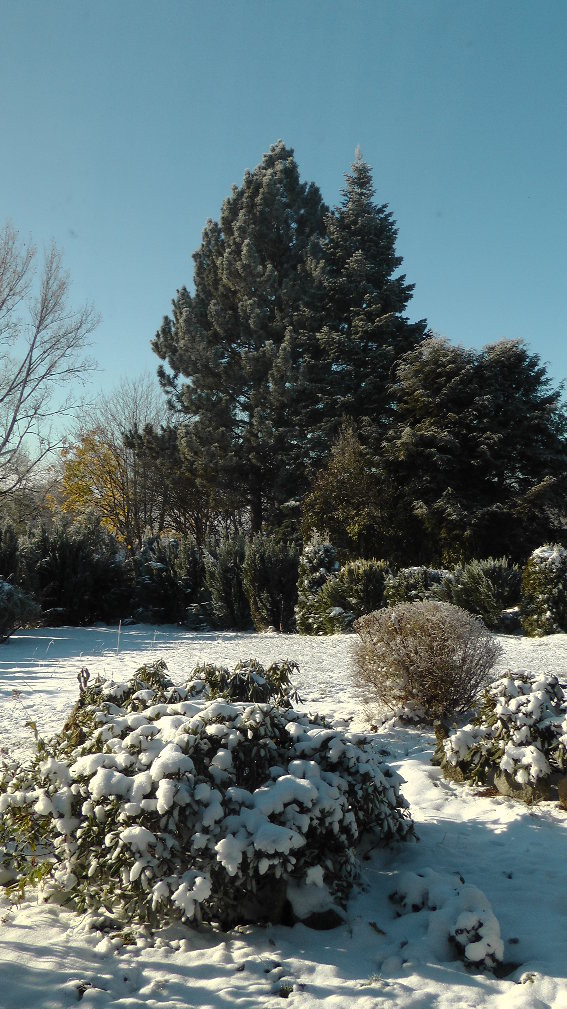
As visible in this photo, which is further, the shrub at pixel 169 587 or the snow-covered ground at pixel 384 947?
the shrub at pixel 169 587

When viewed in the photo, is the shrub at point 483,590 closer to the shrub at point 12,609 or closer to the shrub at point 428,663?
the shrub at point 428,663

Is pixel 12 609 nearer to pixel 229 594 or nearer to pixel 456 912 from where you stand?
pixel 229 594

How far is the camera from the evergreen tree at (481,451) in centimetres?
1630

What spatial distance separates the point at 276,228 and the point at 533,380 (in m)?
11.0

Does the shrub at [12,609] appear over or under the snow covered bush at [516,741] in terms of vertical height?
over

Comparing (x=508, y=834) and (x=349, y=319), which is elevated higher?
(x=349, y=319)

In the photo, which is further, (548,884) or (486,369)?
(486,369)

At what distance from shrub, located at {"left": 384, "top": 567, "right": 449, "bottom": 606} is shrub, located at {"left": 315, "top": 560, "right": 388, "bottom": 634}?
19 cm

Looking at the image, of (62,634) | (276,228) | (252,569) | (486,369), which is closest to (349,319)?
(276,228)

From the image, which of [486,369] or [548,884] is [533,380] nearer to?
[486,369]

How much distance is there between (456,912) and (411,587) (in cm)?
774

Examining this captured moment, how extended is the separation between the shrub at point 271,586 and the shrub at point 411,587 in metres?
2.15

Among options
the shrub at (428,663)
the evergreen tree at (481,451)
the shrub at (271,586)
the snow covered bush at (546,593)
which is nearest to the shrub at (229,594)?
the shrub at (271,586)

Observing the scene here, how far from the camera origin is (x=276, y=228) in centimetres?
2314
